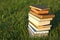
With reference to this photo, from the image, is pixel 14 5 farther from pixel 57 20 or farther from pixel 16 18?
pixel 57 20

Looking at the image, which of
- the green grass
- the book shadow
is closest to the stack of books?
the green grass

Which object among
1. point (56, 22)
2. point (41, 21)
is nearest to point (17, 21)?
point (56, 22)

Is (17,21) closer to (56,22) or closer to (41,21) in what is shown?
(56,22)

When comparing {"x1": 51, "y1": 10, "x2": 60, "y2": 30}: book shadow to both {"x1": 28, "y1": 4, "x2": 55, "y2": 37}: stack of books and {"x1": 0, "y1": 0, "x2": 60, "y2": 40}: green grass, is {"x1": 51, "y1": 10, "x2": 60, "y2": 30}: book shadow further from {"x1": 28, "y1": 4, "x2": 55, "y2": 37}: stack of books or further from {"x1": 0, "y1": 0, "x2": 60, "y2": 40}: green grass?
{"x1": 28, "y1": 4, "x2": 55, "y2": 37}: stack of books

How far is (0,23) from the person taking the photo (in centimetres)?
670

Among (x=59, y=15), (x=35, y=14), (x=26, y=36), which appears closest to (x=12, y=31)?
(x=26, y=36)

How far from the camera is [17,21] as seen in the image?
23.0 feet

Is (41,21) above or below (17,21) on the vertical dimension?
above

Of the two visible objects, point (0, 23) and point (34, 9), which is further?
point (0, 23)

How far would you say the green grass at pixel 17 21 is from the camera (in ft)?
19.1

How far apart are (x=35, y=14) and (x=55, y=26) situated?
1.22m

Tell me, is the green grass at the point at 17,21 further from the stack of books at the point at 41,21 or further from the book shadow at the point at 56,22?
the stack of books at the point at 41,21

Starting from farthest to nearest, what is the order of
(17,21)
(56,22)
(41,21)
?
(56,22)
(17,21)
(41,21)

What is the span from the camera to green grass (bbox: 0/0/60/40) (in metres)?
5.82
